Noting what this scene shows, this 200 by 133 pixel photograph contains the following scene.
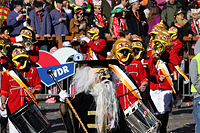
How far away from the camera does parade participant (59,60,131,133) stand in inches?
178

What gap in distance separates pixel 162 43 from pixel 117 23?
2.98m

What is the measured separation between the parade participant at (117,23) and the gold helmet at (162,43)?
2477 mm

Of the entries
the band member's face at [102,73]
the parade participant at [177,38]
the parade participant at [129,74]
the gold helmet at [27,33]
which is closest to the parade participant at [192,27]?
the parade participant at [177,38]

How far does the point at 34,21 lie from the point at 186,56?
14.8 feet

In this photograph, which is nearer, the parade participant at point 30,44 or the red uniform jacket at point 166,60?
the red uniform jacket at point 166,60

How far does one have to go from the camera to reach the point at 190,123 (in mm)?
9156

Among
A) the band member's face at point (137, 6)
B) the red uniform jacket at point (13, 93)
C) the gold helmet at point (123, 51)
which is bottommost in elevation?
the red uniform jacket at point (13, 93)

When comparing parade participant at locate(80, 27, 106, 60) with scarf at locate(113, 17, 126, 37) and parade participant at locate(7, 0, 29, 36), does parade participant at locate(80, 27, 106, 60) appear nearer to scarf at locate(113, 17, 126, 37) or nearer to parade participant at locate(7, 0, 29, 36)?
scarf at locate(113, 17, 126, 37)

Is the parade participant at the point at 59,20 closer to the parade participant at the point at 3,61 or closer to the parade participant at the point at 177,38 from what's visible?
the parade participant at the point at 3,61

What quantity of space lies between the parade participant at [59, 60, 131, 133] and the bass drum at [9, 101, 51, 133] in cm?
137

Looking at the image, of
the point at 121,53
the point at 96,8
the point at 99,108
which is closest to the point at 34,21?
the point at 96,8

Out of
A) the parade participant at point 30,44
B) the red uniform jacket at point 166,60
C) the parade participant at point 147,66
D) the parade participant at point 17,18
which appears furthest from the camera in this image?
the parade participant at point 17,18

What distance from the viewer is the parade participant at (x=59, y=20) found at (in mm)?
11133

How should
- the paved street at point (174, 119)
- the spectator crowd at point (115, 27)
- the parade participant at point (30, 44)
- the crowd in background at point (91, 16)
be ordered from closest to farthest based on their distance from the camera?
the spectator crowd at point (115, 27) → the paved street at point (174, 119) → the parade participant at point (30, 44) → the crowd in background at point (91, 16)
